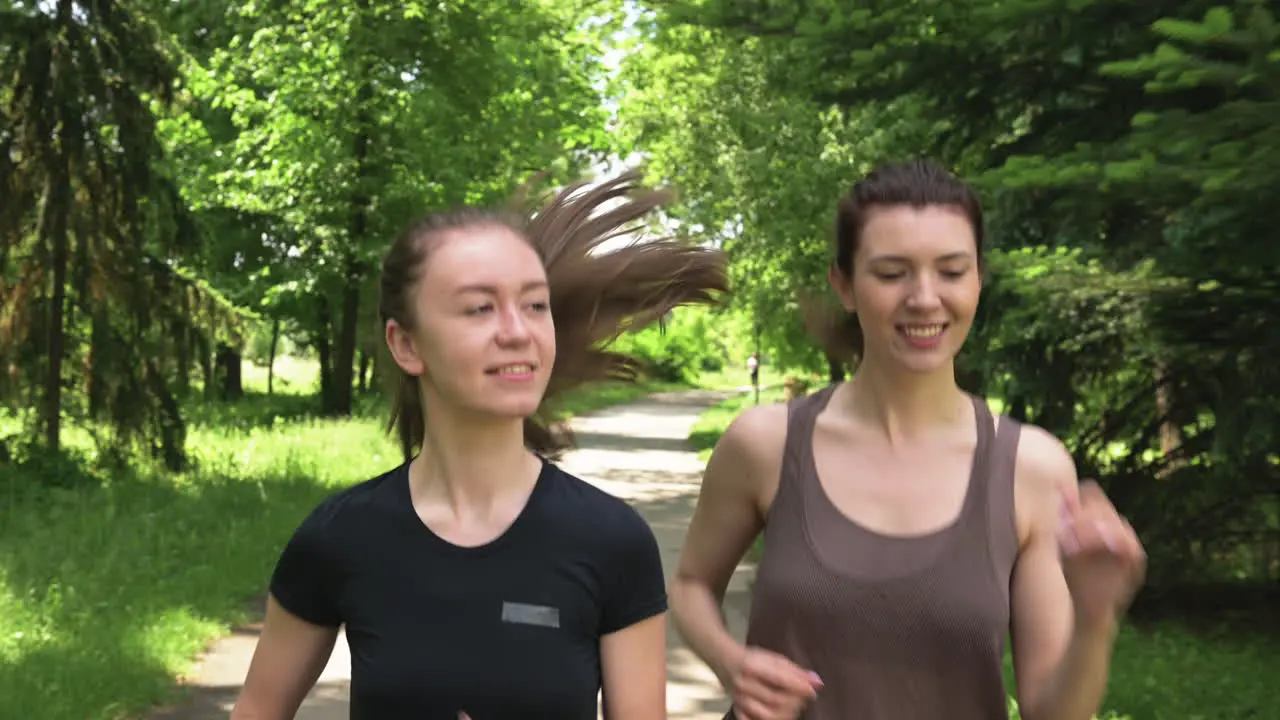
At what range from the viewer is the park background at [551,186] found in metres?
5.70

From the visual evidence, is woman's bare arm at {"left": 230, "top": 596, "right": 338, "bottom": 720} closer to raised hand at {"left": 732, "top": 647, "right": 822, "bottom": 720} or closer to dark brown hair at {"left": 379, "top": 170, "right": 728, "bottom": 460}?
dark brown hair at {"left": 379, "top": 170, "right": 728, "bottom": 460}

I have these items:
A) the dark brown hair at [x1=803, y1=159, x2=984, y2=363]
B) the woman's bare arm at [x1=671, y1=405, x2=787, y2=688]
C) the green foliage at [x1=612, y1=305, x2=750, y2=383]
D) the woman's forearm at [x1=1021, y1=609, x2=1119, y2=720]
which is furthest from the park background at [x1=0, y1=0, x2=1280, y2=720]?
the green foliage at [x1=612, y1=305, x2=750, y2=383]

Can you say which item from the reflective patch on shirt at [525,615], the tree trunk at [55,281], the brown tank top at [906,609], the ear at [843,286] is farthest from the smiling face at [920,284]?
the tree trunk at [55,281]

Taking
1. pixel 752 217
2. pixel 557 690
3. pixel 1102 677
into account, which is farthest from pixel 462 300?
pixel 752 217

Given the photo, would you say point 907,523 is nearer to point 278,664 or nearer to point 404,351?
point 404,351

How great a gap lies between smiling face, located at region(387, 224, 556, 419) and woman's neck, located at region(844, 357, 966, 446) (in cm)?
65

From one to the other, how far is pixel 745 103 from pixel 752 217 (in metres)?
2.20

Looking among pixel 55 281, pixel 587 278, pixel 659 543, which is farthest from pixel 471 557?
pixel 55 281

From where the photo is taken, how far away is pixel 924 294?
7.82 ft

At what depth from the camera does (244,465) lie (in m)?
16.0

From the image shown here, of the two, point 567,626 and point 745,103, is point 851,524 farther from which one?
point 745,103

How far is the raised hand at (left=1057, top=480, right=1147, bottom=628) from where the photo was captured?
1.93m

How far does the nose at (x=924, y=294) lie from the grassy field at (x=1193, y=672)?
14.6 feet

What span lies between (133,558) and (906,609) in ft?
28.0
